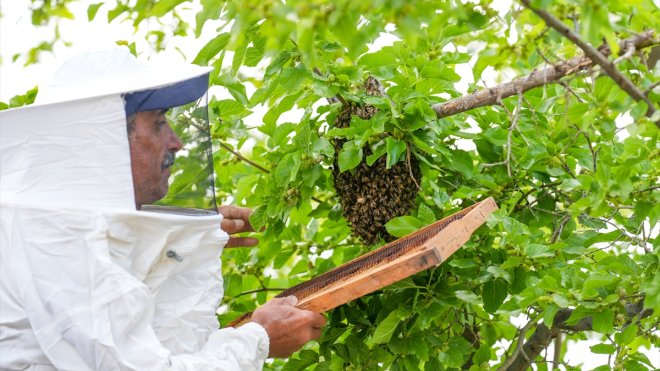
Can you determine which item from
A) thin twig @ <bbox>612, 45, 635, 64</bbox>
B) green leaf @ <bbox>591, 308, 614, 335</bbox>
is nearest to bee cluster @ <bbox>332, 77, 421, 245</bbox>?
green leaf @ <bbox>591, 308, 614, 335</bbox>

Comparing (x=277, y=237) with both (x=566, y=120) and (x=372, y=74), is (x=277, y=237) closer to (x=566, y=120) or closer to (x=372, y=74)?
(x=372, y=74)

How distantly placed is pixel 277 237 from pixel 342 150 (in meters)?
0.67

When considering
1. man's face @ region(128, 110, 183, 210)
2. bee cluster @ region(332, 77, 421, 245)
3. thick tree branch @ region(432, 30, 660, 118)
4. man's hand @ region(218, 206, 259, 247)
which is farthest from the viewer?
man's hand @ region(218, 206, 259, 247)

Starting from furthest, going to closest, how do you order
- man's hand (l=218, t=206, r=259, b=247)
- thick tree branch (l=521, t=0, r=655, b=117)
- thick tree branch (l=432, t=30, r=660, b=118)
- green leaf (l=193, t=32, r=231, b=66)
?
man's hand (l=218, t=206, r=259, b=247), green leaf (l=193, t=32, r=231, b=66), thick tree branch (l=432, t=30, r=660, b=118), thick tree branch (l=521, t=0, r=655, b=117)

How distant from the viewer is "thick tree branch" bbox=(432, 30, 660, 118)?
87.0 inches

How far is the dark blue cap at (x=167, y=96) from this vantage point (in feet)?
7.86

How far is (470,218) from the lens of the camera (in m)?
2.43

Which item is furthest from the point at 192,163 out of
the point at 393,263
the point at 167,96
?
the point at 393,263

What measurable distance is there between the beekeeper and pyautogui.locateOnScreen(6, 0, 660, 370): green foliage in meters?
0.25

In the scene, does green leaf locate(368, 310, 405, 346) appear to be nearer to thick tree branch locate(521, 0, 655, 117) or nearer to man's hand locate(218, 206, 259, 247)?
man's hand locate(218, 206, 259, 247)

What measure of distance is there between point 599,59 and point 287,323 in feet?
3.60

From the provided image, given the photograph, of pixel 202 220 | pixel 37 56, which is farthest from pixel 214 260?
pixel 37 56

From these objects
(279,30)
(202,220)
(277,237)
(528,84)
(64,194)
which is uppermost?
(279,30)

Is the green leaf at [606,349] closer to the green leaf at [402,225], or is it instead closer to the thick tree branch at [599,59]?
the green leaf at [402,225]
